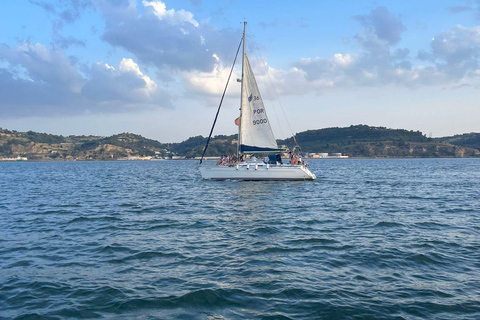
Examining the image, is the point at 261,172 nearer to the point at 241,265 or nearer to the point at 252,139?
the point at 252,139

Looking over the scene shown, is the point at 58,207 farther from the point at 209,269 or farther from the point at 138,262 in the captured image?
the point at 209,269

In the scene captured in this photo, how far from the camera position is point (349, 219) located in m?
16.6

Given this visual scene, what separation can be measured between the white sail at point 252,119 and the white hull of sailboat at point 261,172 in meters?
2.27

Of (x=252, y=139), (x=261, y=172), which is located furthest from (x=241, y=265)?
(x=252, y=139)

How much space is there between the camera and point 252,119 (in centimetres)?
3628

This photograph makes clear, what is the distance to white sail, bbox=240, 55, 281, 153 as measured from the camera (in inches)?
1420

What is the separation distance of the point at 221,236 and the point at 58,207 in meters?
13.4

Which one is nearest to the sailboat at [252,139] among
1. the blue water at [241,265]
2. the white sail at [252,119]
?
the white sail at [252,119]

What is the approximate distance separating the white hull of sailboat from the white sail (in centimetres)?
227

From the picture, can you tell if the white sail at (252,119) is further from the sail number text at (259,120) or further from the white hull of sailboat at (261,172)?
the white hull of sailboat at (261,172)

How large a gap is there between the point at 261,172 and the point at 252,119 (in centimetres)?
579

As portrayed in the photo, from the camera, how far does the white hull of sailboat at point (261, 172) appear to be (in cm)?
3488

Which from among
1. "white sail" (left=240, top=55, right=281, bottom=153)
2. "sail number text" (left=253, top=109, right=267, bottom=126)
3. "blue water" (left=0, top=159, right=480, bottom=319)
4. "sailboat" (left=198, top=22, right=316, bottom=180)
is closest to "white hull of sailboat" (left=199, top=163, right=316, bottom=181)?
"sailboat" (left=198, top=22, right=316, bottom=180)

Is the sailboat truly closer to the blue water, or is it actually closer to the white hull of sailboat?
the white hull of sailboat
